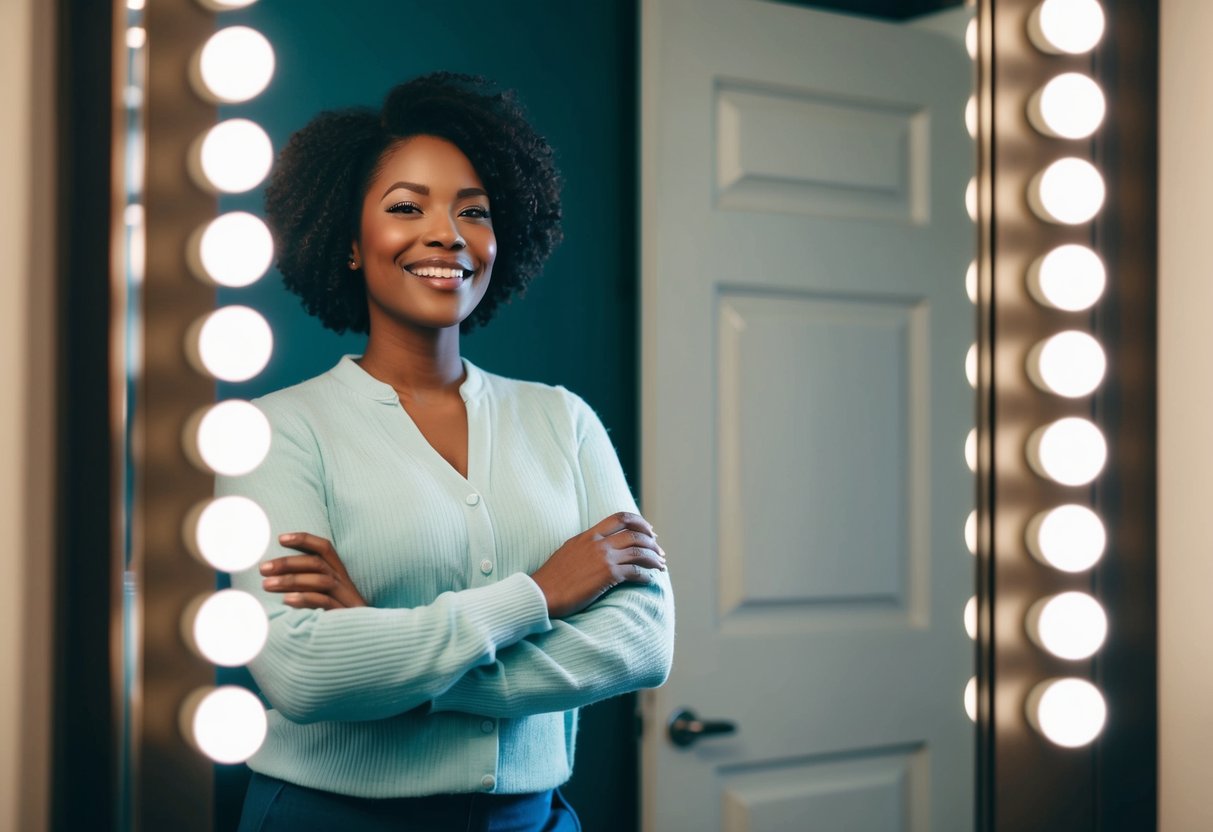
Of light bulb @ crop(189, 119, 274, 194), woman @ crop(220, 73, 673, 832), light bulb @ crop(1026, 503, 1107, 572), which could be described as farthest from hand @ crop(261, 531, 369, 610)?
light bulb @ crop(1026, 503, 1107, 572)

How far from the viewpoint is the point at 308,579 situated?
621 mm

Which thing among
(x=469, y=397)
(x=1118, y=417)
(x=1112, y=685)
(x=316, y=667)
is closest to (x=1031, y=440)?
(x=1118, y=417)

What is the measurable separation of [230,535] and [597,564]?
0.23 meters

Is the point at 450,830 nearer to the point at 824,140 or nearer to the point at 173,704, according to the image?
the point at 173,704

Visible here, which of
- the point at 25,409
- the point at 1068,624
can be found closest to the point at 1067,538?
the point at 1068,624

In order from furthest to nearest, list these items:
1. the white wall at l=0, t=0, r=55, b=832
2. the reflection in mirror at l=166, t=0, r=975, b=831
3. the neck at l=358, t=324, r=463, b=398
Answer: the reflection in mirror at l=166, t=0, r=975, b=831, the neck at l=358, t=324, r=463, b=398, the white wall at l=0, t=0, r=55, b=832

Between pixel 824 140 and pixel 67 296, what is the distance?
59 cm

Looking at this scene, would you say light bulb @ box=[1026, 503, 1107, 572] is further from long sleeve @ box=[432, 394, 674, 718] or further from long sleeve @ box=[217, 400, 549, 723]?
long sleeve @ box=[217, 400, 549, 723]

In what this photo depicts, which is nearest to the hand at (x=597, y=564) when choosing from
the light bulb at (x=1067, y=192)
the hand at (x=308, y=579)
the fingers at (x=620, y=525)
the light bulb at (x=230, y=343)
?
the fingers at (x=620, y=525)

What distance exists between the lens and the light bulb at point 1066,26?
2.79ft

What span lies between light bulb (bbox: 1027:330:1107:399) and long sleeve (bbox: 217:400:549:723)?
0.47m

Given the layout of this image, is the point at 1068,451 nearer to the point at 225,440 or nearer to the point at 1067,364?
the point at 1067,364

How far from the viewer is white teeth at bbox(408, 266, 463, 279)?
0.69m

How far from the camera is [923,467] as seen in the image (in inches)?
34.6
